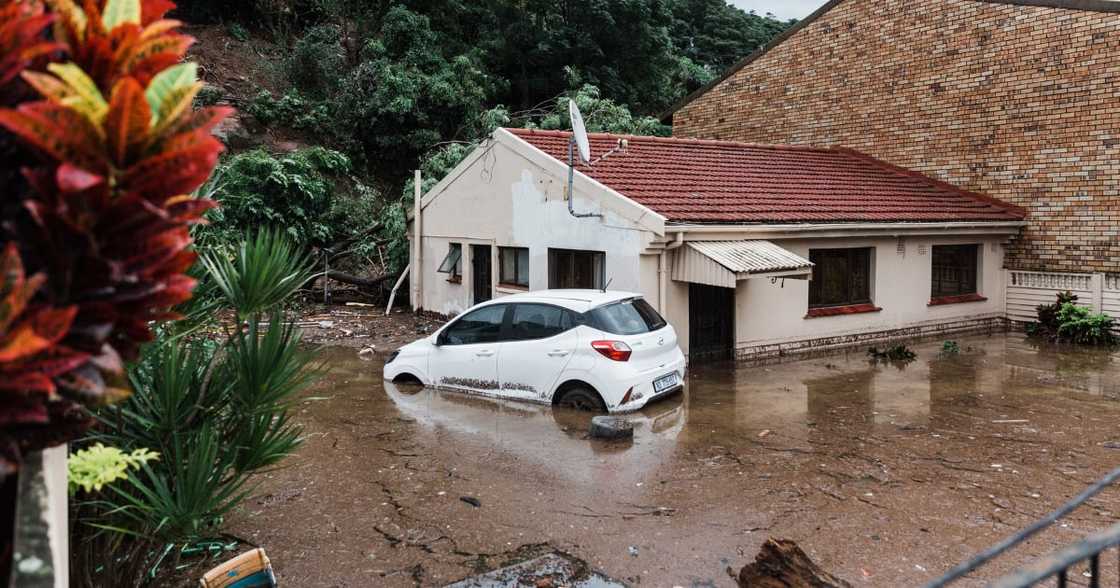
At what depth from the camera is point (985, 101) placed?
59.8 feet

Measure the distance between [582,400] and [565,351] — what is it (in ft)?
2.16

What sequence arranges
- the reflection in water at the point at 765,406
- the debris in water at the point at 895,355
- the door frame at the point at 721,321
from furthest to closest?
Answer: the debris in water at the point at 895,355, the door frame at the point at 721,321, the reflection in water at the point at 765,406

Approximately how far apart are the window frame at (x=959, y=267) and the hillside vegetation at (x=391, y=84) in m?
9.54

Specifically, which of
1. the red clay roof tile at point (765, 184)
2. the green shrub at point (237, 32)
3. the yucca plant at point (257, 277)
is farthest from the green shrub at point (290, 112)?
the yucca plant at point (257, 277)

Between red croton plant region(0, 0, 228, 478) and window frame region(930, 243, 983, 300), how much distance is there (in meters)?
17.1

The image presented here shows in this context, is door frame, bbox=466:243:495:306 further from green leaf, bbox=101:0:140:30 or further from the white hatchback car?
green leaf, bbox=101:0:140:30

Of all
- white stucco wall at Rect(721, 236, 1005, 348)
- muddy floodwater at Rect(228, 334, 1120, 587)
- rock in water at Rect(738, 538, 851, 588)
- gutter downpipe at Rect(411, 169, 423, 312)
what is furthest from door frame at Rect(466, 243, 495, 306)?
rock in water at Rect(738, 538, 851, 588)

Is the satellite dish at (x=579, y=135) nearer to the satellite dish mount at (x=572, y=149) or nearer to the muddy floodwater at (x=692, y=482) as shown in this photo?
the satellite dish mount at (x=572, y=149)

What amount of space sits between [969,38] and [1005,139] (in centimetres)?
250

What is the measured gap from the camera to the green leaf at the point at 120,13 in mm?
2521

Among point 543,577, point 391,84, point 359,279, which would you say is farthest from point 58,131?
point 391,84

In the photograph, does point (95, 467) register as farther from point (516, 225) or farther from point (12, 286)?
point (516, 225)

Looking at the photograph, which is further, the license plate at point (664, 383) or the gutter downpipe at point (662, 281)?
the gutter downpipe at point (662, 281)

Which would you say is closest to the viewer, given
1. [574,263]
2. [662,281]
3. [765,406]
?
[765,406]
